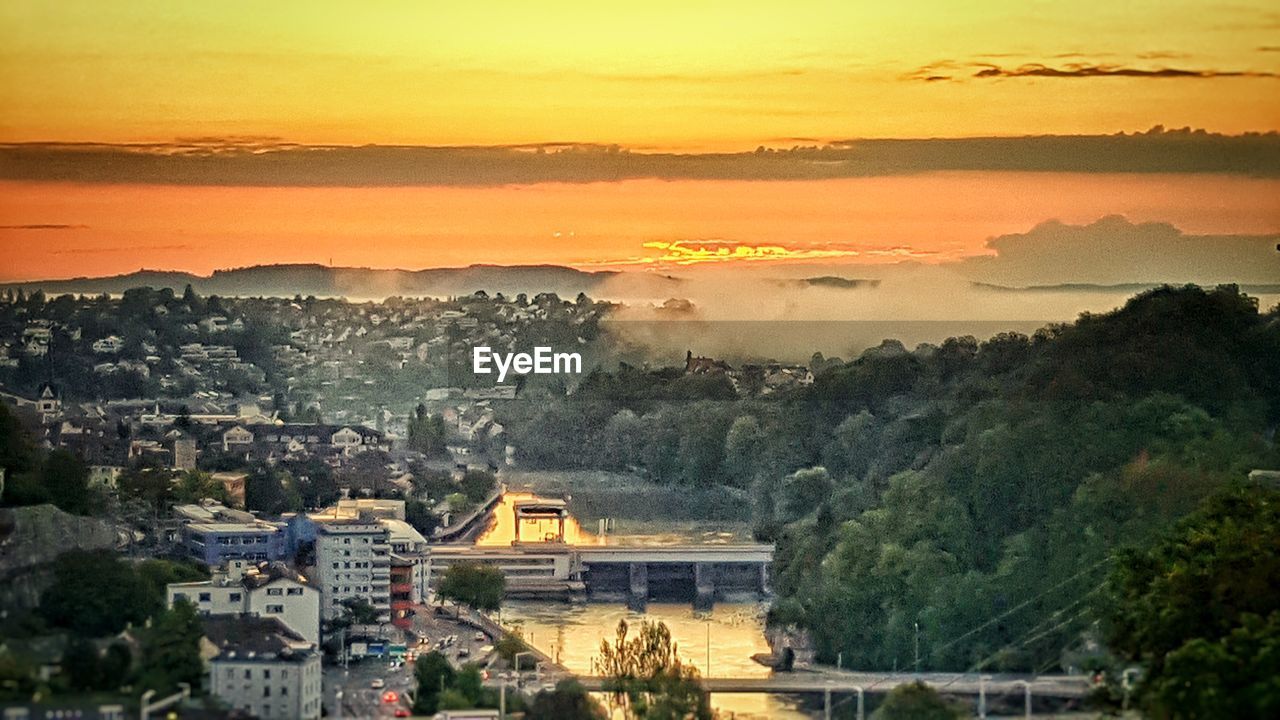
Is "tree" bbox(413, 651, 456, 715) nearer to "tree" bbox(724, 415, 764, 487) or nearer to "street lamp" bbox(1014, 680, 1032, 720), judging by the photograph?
"street lamp" bbox(1014, 680, 1032, 720)

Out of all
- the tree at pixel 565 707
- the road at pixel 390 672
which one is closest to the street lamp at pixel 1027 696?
the tree at pixel 565 707

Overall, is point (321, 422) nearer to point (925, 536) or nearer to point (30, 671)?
point (925, 536)

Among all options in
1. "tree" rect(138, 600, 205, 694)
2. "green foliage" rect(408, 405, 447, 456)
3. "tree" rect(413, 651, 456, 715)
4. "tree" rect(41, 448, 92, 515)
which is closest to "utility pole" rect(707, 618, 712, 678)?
"tree" rect(413, 651, 456, 715)

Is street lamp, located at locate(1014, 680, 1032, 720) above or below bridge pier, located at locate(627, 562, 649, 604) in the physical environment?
below

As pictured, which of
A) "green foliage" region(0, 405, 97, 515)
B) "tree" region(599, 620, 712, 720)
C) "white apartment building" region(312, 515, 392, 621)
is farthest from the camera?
"white apartment building" region(312, 515, 392, 621)

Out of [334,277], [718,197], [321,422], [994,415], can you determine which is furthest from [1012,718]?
[321,422]

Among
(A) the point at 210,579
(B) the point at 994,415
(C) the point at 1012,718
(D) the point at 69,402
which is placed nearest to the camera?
(C) the point at 1012,718
